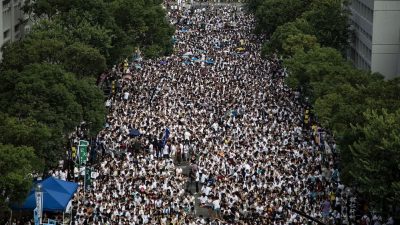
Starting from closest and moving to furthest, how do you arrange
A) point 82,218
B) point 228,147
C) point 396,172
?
1. point 396,172
2. point 82,218
3. point 228,147

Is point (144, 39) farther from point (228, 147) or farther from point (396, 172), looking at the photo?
point (396, 172)

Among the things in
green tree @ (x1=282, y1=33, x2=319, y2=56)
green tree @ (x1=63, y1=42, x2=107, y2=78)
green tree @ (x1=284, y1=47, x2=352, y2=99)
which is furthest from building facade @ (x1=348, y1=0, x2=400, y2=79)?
green tree @ (x1=63, y1=42, x2=107, y2=78)

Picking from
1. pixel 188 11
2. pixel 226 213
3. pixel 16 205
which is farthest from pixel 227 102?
pixel 188 11

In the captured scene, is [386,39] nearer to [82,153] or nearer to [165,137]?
[165,137]

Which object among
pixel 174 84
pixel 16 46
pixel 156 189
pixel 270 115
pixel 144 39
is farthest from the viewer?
pixel 144 39

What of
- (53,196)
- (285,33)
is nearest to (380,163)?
(53,196)

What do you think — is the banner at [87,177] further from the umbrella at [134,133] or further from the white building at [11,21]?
the white building at [11,21]

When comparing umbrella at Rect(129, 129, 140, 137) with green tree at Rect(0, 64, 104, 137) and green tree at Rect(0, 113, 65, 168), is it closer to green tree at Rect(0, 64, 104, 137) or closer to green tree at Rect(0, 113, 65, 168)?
green tree at Rect(0, 64, 104, 137)
